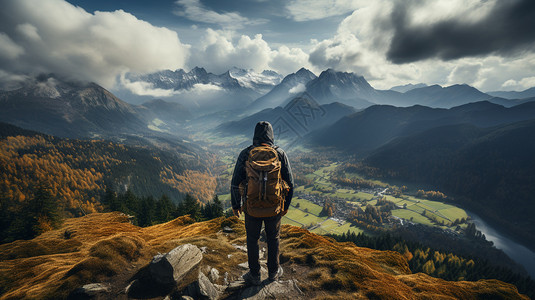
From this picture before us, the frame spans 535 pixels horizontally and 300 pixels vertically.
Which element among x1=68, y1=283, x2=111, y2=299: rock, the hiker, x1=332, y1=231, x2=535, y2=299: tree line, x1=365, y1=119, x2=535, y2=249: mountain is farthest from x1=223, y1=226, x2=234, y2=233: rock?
x1=365, y1=119, x2=535, y2=249: mountain

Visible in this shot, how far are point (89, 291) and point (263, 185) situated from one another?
26.0 feet

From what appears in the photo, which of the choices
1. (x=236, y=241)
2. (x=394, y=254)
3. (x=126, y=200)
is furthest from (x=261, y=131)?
(x=126, y=200)

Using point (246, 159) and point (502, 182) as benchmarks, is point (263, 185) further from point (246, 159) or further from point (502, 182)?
point (502, 182)

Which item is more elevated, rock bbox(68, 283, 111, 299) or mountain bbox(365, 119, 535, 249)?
rock bbox(68, 283, 111, 299)

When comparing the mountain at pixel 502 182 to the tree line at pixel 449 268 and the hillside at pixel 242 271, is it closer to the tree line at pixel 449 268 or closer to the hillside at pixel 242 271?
the tree line at pixel 449 268

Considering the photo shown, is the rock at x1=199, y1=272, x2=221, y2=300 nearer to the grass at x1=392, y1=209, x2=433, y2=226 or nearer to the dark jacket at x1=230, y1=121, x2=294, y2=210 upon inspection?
the dark jacket at x1=230, y1=121, x2=294, y2=210

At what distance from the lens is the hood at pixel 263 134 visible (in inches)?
316

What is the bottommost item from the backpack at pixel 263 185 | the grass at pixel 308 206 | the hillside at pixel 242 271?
the grass at pixel 308 206

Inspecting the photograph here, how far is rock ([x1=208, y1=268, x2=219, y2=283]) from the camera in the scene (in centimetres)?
886

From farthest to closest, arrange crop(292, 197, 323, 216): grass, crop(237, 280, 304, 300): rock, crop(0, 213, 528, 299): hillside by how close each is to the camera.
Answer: crop(292, 197, 323, 216): grass → crop(0, 213, 528, 299): hillside → crop(237, 280, 304, 300): rock

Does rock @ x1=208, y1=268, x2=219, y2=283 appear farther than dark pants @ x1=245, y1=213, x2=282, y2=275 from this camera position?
Yes

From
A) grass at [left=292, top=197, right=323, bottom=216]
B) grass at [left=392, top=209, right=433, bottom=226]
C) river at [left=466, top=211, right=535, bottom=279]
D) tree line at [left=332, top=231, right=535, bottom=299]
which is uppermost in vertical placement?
tree line at [left=332, top=231, right=535, bottom=299]

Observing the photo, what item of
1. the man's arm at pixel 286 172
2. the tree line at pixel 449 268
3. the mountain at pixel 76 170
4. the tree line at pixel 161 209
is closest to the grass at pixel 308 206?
the tree line at pixel 449 268

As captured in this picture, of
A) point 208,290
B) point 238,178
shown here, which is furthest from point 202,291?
point 238,178
